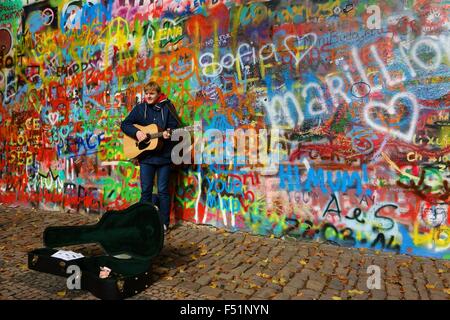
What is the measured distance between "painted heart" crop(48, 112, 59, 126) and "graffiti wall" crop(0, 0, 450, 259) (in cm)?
4

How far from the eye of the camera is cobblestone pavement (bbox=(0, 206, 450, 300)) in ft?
11.4

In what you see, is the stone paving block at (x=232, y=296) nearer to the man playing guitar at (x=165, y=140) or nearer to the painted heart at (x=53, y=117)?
the man playing guitar at (x=165, y=140)

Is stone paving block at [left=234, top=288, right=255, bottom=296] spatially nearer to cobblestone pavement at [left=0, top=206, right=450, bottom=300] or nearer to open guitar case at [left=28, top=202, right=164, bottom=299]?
cobblestone pavement at [left=0, top=206, right=450, bottom=300]

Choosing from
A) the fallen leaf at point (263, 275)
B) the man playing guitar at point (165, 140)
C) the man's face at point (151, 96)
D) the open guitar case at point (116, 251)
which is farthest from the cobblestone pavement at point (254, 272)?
the man's face at point (151, 96)

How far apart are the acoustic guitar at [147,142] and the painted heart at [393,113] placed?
2.41 meters

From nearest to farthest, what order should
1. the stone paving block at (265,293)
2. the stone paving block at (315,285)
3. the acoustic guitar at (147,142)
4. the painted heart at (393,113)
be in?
the stone paving block at (265,293), the stone paving block at (315,285), the painted heart at (393,113), the acoustic guitar at (147,142)

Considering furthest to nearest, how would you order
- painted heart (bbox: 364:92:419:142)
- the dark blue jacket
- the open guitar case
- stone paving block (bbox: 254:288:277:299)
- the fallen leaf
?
the dark blue jacket, painted heart (bbox: 364:92:419:142), the fallen leaf, stone paving block (bbox: 254:288:277:299), the open guitar case

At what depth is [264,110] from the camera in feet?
17.6

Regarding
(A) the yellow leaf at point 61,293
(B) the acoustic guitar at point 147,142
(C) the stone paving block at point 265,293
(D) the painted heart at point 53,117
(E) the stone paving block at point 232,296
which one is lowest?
(E) the stone paving block at point 232,296

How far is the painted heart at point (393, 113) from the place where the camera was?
4496 millimetres

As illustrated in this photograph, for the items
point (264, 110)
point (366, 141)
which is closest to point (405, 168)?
point (366, 141)

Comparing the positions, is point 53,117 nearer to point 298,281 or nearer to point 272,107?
point 272,107

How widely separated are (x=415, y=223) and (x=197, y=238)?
2650mm

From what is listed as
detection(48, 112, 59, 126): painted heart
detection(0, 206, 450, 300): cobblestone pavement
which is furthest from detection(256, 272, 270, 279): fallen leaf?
detection(48, 112, 59, 126): painted heart
